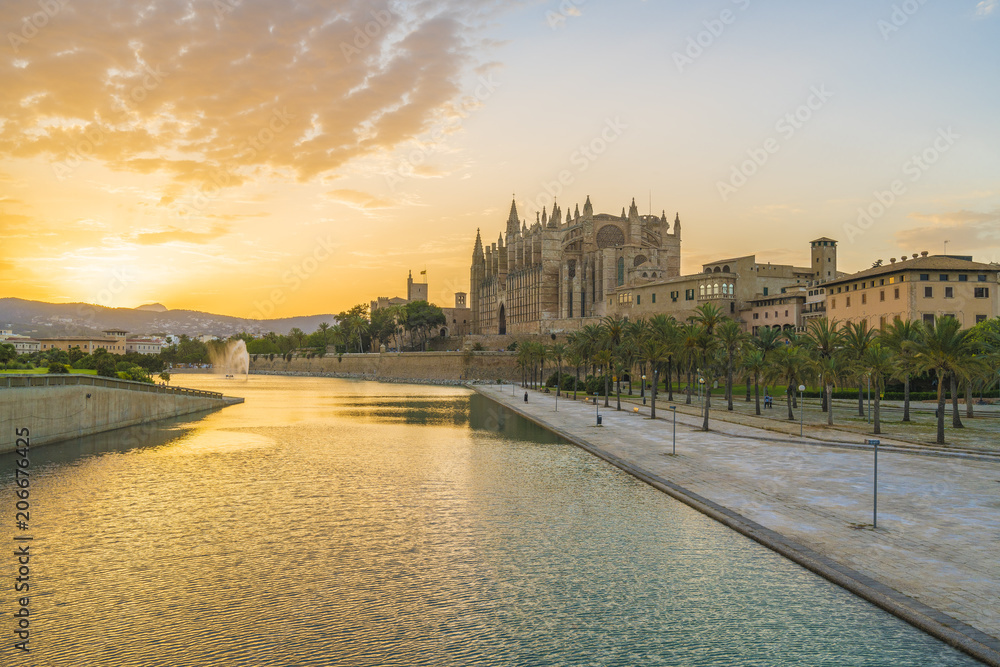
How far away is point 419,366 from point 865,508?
105171 millimetres

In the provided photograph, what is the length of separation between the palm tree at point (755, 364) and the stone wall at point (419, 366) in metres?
60.4

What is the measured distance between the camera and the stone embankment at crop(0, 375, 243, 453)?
90.4 ft

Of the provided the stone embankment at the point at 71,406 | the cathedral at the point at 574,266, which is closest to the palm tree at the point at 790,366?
the stone embankment at the point at 71,406

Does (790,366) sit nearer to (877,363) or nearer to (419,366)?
(877,363)

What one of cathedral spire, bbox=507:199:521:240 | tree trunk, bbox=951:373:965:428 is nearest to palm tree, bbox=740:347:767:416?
tree trunk, bbox=951:373:965:428

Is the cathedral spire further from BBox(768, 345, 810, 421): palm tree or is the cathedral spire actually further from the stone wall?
BBox(768, 345, 810, 421): palm tree

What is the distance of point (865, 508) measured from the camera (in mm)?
16031

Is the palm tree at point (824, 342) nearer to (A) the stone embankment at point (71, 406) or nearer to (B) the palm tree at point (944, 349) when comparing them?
(B) the palm tree at point (944, 349)

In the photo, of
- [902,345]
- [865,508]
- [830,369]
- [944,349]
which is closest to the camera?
[865,508]

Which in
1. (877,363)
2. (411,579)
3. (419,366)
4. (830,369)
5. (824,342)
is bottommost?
(411,579)

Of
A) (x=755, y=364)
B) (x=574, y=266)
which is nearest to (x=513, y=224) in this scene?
(x=574, y=266)

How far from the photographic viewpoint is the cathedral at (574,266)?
117 m

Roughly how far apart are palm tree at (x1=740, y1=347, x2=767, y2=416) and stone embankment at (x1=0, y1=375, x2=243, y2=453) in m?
37.5

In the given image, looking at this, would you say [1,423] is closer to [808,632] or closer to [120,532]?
[120,532]
